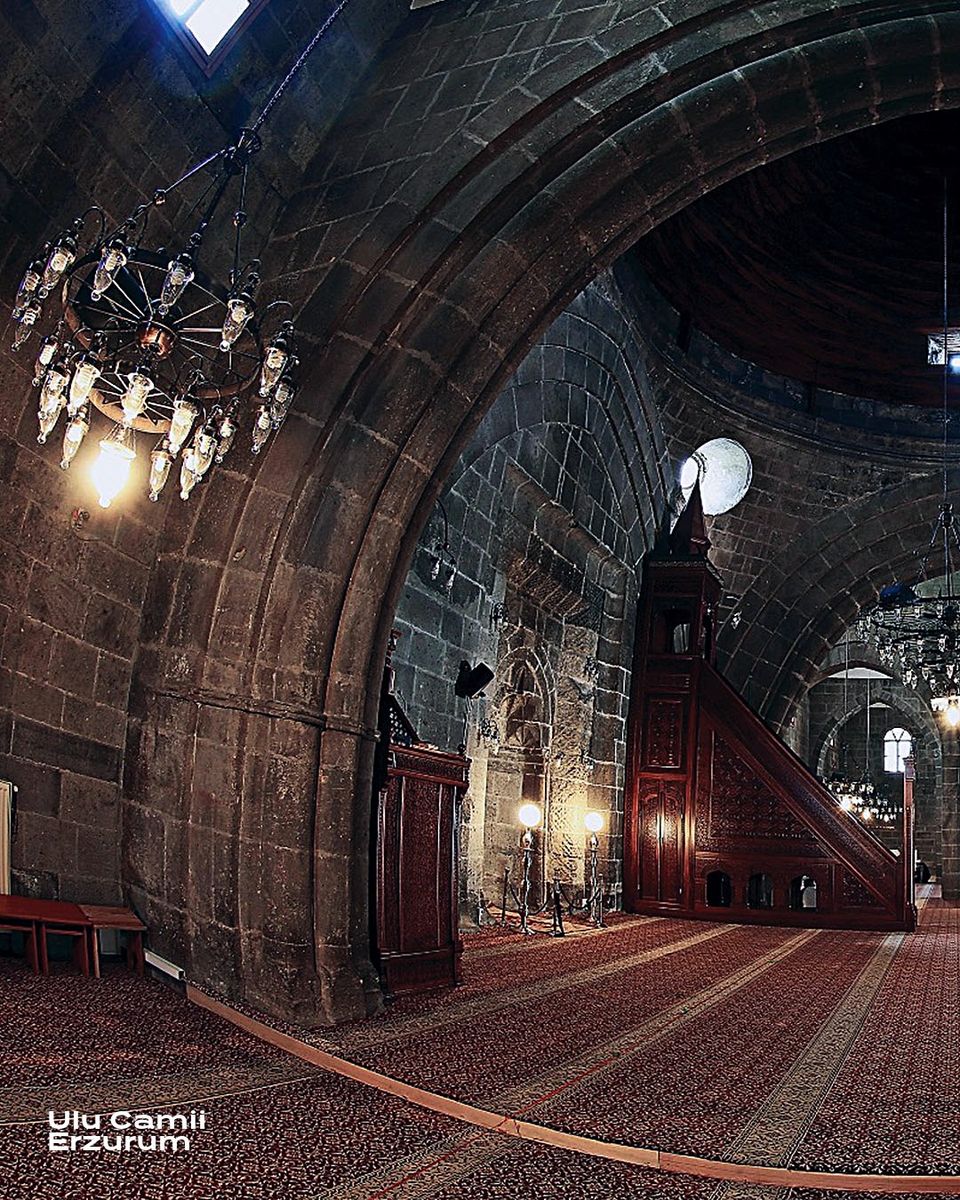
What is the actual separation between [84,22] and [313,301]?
1.74 meters

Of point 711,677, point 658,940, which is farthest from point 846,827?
point 658,940

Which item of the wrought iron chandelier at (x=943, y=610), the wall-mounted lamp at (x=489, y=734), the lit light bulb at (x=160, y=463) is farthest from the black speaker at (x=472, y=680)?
the wrought iron chandelier at (x=943, y=610)

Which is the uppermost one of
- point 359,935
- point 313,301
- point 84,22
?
point 84,22

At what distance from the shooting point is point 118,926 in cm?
553

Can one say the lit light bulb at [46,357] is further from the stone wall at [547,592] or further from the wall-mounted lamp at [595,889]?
the wall-mounted lamp at [595,889]

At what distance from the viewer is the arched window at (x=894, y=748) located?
2736cm

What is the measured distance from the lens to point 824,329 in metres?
15.2

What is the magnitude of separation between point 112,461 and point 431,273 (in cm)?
218

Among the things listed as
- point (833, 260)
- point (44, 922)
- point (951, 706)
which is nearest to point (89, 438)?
point (44, 922)

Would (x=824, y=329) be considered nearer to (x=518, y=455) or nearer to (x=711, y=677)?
(x=711, y=677)

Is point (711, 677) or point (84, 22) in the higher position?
point (84, 22)

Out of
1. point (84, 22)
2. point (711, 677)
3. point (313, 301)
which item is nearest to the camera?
point (84, 22)

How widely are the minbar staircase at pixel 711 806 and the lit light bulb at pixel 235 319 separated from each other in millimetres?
8987

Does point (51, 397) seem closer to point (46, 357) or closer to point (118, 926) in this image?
point (46, 357)
